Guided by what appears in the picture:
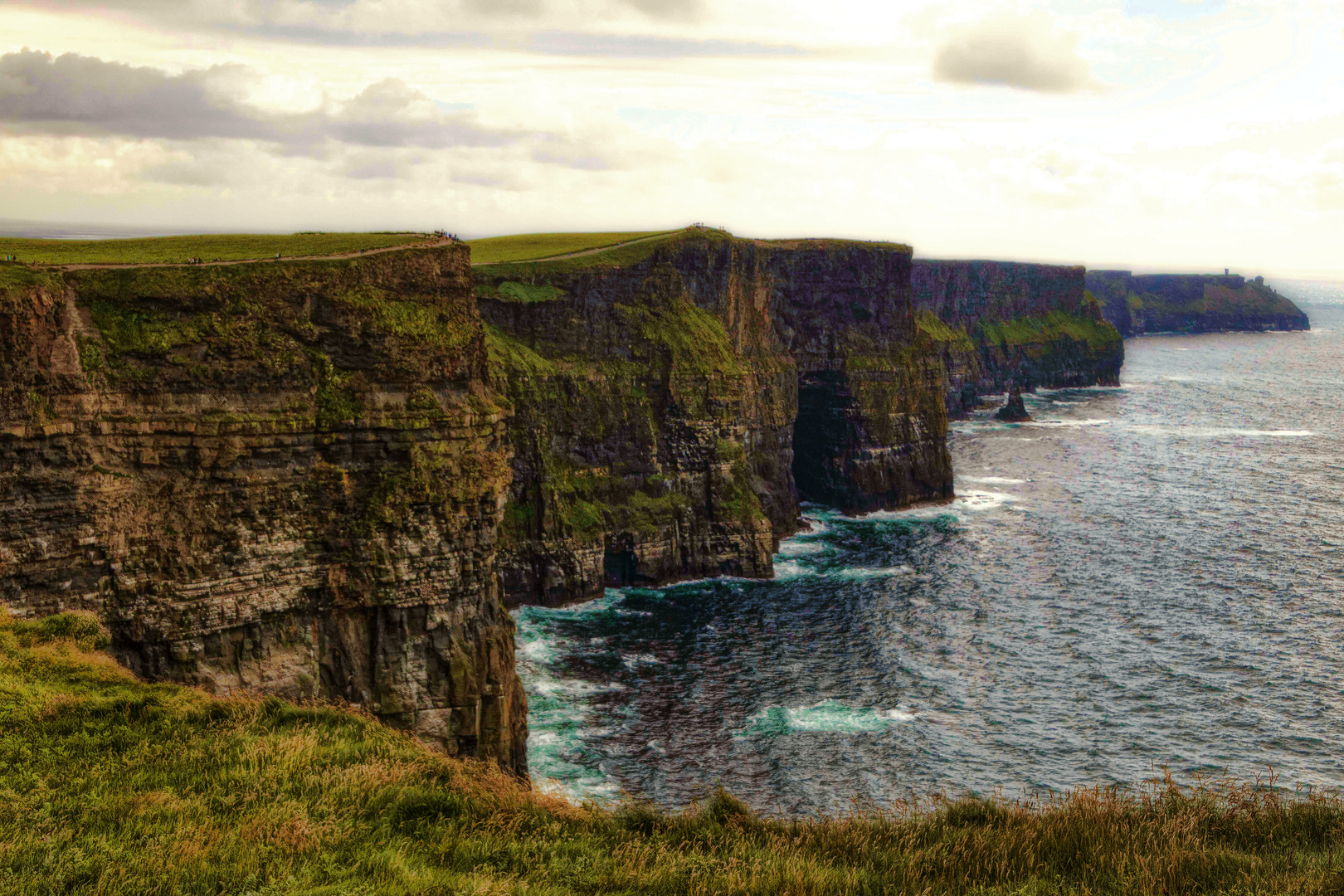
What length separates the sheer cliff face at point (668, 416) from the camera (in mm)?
91438

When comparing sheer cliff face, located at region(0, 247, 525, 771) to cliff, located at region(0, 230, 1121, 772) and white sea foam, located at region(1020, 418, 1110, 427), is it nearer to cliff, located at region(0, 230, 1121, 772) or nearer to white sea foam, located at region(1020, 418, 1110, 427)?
cliff, located at region(0, 230, 1121, 772)

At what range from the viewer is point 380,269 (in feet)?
181

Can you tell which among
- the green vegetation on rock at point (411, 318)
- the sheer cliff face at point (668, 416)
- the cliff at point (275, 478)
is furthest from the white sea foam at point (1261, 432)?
the green vegetation on rock at point (411, 318)

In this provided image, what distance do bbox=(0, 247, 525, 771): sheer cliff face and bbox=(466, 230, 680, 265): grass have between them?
46.3m

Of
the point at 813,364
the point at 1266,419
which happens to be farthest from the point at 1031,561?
the point at 1266,419

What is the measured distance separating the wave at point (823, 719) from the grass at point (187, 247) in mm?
36724

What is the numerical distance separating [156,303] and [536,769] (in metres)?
31.2

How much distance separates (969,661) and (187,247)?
58583 mm

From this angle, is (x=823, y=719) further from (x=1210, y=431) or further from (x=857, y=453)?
(x=1210, y=431)

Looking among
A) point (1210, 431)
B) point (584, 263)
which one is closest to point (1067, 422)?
point (1210, 431)

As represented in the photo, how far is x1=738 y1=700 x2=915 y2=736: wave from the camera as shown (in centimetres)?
6500

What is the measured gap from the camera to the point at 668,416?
101000 mm

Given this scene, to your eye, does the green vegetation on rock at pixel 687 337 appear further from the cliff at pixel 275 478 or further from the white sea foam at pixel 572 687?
the cliff at pixel 275 478


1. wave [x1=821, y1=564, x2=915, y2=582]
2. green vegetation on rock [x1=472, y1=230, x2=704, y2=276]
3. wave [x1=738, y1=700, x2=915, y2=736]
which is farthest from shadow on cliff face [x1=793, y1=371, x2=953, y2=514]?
wave [x1=738, y1=700, x2=915, y2=736]
